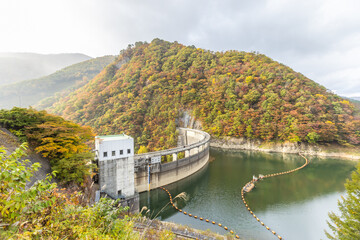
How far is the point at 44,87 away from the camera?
100812 mm

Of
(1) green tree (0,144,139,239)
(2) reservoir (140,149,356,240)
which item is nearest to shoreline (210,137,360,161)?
(2) reservoir (140,149,356,240)

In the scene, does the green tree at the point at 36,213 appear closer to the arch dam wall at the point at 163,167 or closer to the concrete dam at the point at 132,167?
the concrete dam at the point at 132,167

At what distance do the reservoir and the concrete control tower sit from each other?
4.40m

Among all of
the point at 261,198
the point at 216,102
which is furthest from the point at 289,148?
the point at 261,198

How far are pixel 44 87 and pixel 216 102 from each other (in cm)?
11459

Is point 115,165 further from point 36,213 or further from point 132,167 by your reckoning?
point 36,213

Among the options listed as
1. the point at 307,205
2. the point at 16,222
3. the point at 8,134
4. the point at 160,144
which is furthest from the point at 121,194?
the point at 160,144

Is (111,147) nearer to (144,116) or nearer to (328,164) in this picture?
(144,116)

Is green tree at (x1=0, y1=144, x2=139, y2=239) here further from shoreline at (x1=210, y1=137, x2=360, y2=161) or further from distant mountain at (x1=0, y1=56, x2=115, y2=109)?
distant mountain at (x1=0, y1=56, x2=115, y2=109)

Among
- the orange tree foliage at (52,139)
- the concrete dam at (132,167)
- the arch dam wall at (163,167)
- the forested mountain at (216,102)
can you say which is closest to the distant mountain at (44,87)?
the forested mountain at (216,102)

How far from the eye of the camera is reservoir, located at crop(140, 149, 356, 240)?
51.2 feet

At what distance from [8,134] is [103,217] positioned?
12.2 meters

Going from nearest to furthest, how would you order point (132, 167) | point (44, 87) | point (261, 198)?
point (132, 167) < point (261, 198) < point (44, 87)

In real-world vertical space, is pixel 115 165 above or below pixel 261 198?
above
